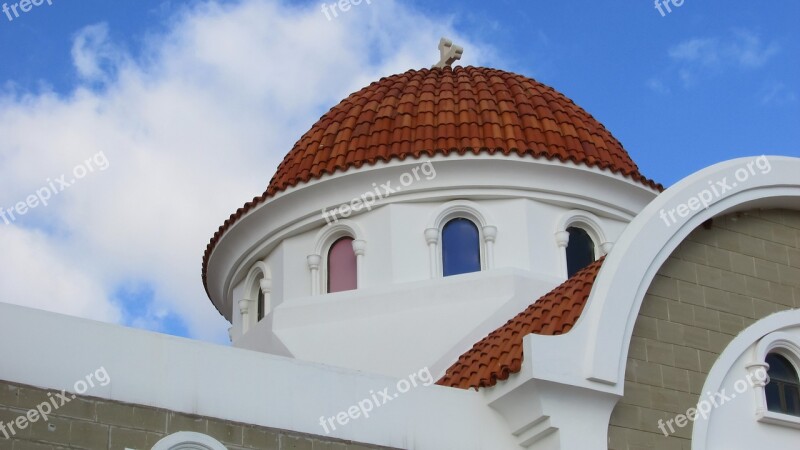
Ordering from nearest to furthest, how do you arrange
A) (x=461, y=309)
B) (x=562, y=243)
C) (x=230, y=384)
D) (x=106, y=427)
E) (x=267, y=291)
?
1. (x=106, y=427)
2. (x=230, y=384)
3. (x=461, y=309)
4. (x=562, y=243)
5. (x=267, y=291)

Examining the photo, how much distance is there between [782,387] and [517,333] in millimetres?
2691

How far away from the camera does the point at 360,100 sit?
1855cm

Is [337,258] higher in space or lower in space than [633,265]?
higher

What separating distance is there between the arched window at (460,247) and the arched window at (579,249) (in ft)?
3.93

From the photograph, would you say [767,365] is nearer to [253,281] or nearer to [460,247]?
[460,247]

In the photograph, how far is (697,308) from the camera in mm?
12688

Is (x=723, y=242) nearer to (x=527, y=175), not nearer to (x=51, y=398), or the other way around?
(x=527, y=175)

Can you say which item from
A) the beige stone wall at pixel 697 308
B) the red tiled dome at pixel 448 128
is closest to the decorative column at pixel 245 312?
the red tiled dome at pixel 448 128

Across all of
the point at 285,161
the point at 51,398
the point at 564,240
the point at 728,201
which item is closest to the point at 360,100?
the point at 285,161

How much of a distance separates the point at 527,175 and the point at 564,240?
3.04ft

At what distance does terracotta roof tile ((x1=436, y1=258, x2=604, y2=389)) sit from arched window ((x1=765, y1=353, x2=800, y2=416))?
6.67ft

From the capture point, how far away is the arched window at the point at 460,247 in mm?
16250

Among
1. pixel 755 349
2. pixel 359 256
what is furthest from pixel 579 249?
pixel 755 349

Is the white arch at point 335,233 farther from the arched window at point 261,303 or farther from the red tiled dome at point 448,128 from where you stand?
the arched window at point 261,303
